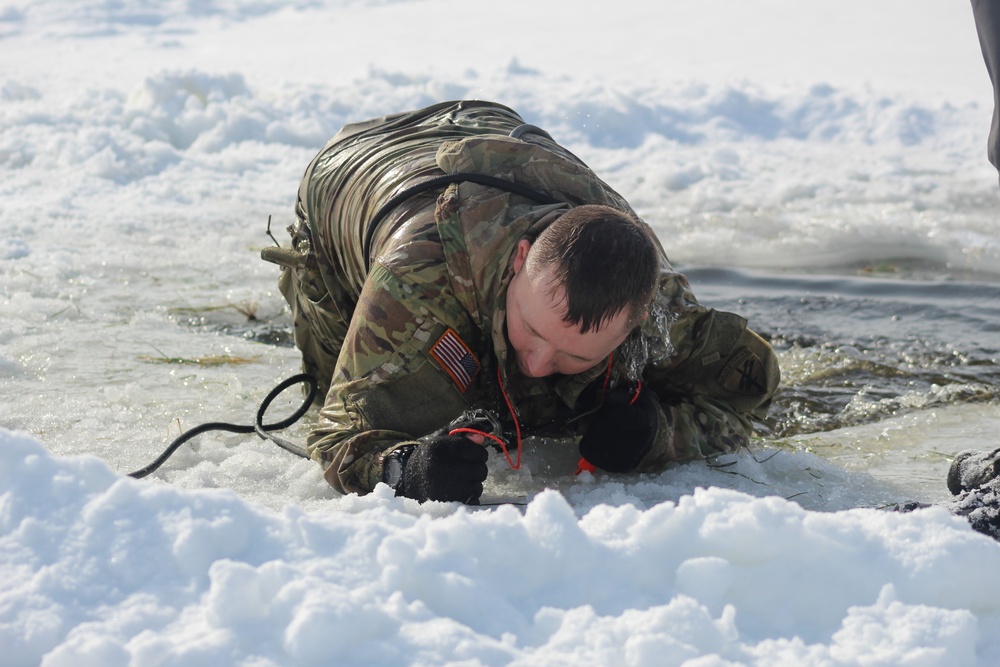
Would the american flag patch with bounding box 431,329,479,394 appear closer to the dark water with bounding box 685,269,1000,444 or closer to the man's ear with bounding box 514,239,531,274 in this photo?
the man's ear with bounding box 514,239,531,274

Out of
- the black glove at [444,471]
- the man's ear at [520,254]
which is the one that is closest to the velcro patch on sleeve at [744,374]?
the man's ear at [520,254]

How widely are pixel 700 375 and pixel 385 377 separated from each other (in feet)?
3.47

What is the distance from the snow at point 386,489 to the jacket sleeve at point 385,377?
160 millimetres

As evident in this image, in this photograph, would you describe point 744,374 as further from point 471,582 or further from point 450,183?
point 471,582

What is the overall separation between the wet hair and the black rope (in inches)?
41.2

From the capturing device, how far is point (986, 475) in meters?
2.82

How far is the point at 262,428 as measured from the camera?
3496 millimetres

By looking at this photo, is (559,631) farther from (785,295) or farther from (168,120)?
(168,120)

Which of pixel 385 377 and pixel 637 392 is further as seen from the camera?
pixel 637 392

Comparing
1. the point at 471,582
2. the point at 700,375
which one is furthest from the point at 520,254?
the point at 471,582

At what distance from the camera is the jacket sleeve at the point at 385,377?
2717 millimetres

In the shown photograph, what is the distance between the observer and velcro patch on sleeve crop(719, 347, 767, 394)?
10.6ft

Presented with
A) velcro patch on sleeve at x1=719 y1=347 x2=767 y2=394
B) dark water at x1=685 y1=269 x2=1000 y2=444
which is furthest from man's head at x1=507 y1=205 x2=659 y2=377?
dark water at x1=685 y1=269 x2=1000 y2=444

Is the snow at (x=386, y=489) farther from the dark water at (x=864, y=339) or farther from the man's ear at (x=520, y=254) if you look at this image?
the man's ear at (x=520, y=254)
